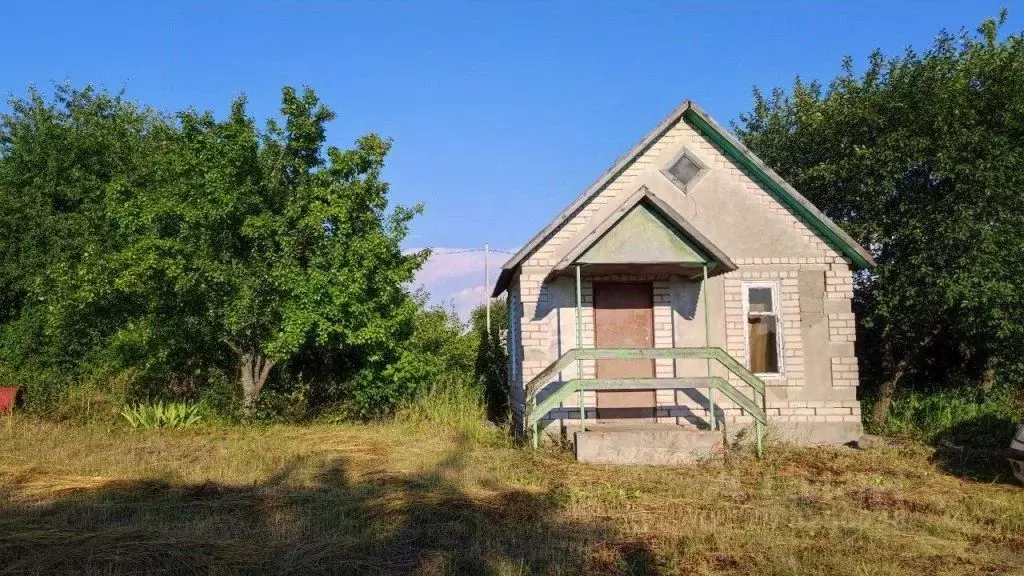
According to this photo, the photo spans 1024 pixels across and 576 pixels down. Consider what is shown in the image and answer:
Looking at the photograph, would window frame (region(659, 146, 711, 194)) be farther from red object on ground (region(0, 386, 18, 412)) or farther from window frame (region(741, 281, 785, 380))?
red object on ground (region(0, 386, 18, 412))

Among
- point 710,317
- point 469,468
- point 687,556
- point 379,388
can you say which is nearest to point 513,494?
point 469,468

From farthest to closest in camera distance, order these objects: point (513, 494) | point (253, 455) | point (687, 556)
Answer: point (253, 455)
point (513, 494)
point (687, 556)

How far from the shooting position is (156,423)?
43.6 ft

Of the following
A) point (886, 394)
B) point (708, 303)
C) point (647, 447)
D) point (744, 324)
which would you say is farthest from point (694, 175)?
point (886, 394)

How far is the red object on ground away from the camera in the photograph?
574 inches

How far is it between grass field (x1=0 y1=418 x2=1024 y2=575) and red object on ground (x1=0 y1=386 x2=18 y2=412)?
13.3ft

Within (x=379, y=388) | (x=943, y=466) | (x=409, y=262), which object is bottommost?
(x=943, y=466)

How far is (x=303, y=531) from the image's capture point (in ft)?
21.0

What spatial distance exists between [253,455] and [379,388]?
14.0 ft

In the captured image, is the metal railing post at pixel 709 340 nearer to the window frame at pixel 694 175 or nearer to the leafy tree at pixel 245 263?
the window frame at pixel 694 175

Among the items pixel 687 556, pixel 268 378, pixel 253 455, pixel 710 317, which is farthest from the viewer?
pixel 268 378

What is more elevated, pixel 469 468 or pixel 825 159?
pixel 825 159

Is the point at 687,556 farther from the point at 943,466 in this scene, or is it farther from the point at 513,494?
the point at 943,466

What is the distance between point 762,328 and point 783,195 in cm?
233
